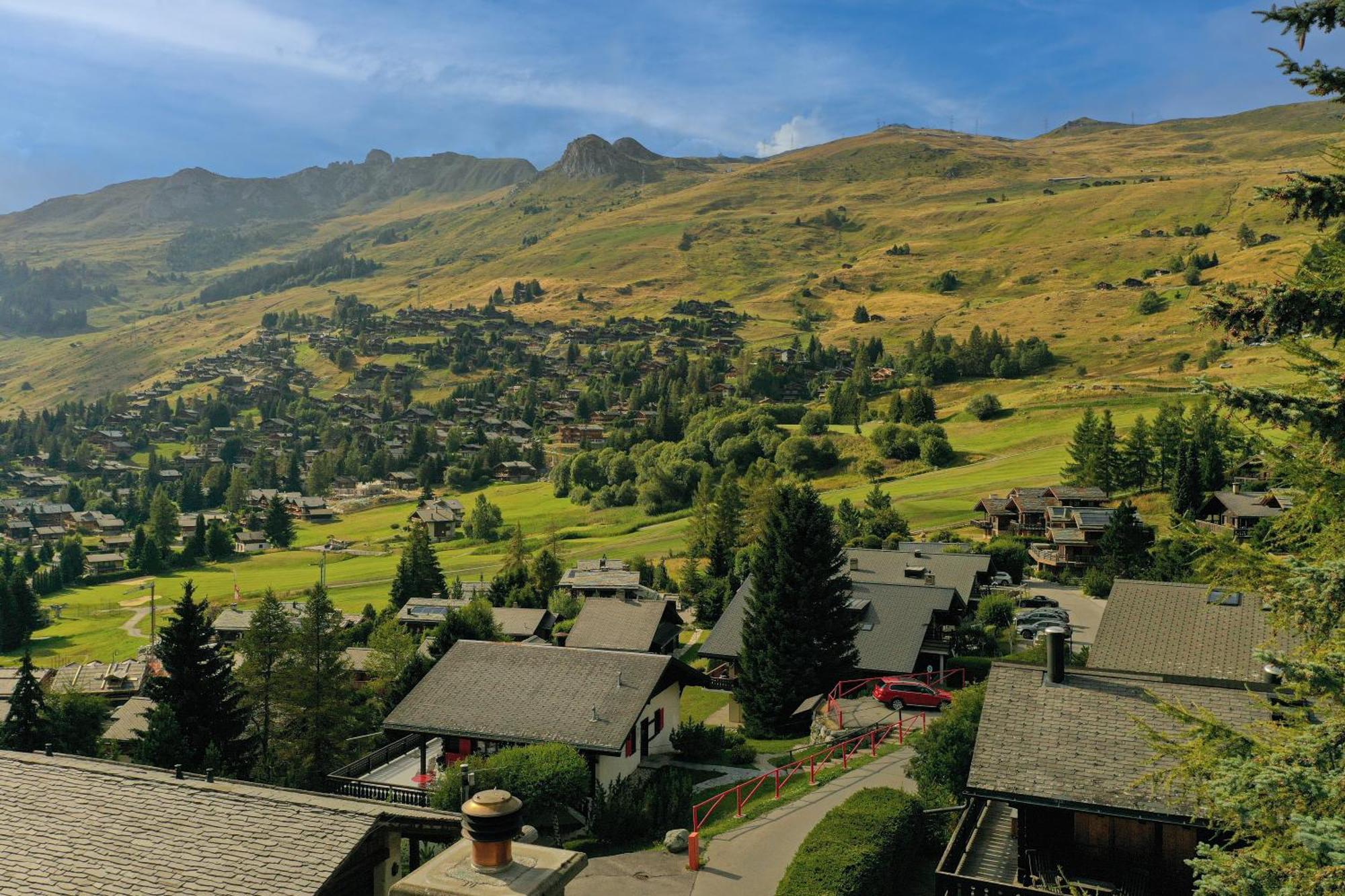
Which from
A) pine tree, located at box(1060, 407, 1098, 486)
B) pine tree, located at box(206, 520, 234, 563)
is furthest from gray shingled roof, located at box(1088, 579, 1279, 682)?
pine tree, located at box(206, 520, 234, 563)

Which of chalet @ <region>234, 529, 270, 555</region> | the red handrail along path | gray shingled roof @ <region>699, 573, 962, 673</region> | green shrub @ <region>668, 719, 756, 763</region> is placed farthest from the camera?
chalet @ <region>234, 529, 270, 555</region>

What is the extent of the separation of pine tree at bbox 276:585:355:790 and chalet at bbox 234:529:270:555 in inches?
4281

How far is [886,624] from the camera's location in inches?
1756

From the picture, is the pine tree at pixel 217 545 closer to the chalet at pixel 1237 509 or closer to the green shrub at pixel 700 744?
the green shrub at pixel 700 744

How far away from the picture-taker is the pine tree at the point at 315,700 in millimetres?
41469

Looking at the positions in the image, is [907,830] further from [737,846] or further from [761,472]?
[761,472]

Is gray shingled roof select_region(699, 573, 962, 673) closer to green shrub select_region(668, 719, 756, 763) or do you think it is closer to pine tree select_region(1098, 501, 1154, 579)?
green shrub select_region(668, 719, 756, 763)

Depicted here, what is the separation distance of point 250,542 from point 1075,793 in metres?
149

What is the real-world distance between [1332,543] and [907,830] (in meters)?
12.1

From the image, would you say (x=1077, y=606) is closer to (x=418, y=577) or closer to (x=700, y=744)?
(x=700, y=744)

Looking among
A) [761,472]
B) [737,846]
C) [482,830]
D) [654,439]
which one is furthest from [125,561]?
[482,830]

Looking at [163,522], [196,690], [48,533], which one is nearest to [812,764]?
[196,690]

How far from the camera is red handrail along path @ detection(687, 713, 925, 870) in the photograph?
25812mm

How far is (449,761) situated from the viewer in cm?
3216
